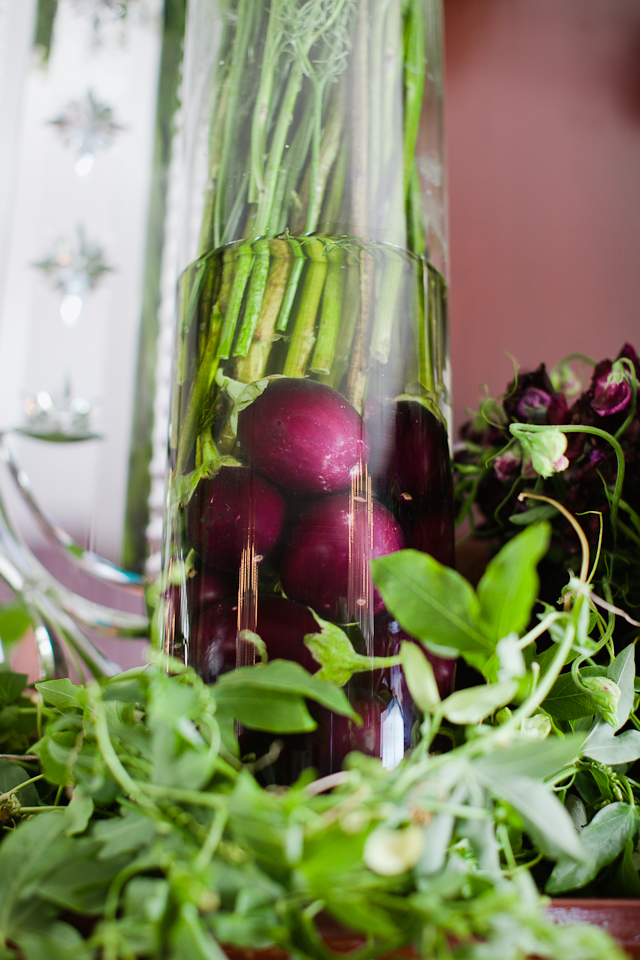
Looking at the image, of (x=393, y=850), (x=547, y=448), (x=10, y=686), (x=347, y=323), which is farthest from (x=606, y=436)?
(x=10, y=686)

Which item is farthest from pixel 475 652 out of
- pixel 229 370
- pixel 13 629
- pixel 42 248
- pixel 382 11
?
pixel 42 248

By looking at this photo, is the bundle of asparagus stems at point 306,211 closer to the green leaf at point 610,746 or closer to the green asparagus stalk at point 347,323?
the green asparagus stalk at point 347,323

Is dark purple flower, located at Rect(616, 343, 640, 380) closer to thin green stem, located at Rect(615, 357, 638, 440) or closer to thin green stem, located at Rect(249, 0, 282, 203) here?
thin green stem, located at Rect(615, 357, 638, 440)

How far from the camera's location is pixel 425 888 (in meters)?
0.20

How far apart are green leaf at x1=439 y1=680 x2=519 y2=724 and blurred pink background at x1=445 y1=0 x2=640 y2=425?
47 centimetres

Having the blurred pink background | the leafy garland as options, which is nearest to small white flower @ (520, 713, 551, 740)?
the leafy garland

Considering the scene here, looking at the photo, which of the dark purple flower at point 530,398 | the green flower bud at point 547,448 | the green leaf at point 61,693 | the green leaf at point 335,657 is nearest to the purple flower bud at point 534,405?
the dark purple flower at point 530,398

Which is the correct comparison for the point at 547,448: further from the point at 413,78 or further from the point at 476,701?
the point at 413,78

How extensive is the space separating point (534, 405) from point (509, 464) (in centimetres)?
4

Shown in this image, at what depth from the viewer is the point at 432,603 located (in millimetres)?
249

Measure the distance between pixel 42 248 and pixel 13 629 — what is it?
1.40ft

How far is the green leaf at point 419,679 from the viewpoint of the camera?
24cm

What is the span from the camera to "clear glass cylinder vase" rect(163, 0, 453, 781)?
33 centimetres

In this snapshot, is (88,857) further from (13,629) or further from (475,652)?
(13,629)
